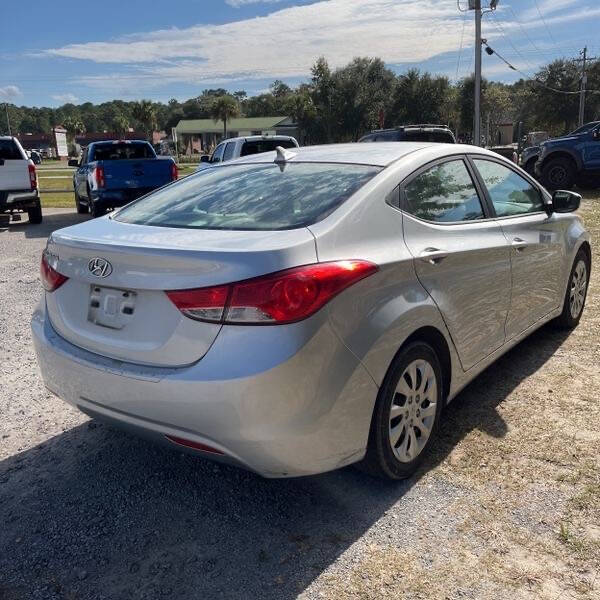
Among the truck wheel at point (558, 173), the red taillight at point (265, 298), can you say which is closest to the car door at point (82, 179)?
the truck wheel at point (558, 173)

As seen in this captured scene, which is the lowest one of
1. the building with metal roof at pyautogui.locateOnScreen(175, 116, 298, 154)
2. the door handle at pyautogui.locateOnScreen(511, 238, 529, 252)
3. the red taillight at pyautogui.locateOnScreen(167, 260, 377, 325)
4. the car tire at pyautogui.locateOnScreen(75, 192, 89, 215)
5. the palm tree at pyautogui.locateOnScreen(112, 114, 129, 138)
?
the car tire at pyautogui.locateOnScreen(75, 192, 89, 215)

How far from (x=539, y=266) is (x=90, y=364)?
2956 millimetres

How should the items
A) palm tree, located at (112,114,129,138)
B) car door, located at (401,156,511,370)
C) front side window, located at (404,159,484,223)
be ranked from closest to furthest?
car door, located at (401,156,511,370), front side window, located at (404,159,484,223), palm tree, located at (112,114,129,138)

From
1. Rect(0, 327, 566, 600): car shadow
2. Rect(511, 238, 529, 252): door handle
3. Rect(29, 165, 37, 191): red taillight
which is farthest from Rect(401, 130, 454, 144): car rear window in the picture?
Rect(0, 327, 566, 600): car shadow

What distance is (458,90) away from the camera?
54.8 meters

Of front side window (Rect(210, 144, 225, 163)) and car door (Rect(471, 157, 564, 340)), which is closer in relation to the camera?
car door (Rect(471, 157, 564, 340))

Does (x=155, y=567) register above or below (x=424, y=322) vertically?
below

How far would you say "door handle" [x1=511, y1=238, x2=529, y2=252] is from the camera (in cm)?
371

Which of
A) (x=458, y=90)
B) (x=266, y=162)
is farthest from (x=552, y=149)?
(x=458, y=90)

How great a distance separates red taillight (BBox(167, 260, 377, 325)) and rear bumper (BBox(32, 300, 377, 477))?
56mm

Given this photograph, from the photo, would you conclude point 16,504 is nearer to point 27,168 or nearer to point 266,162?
point 266,162

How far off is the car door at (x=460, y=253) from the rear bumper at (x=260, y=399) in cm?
76

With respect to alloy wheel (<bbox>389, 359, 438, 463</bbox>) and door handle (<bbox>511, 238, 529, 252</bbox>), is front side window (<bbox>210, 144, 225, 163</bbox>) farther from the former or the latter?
alloy wheel (<bbox>389, 359, 438, 463</bbox>)

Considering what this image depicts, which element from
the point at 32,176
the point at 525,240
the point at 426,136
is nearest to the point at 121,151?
the point at 32,176
